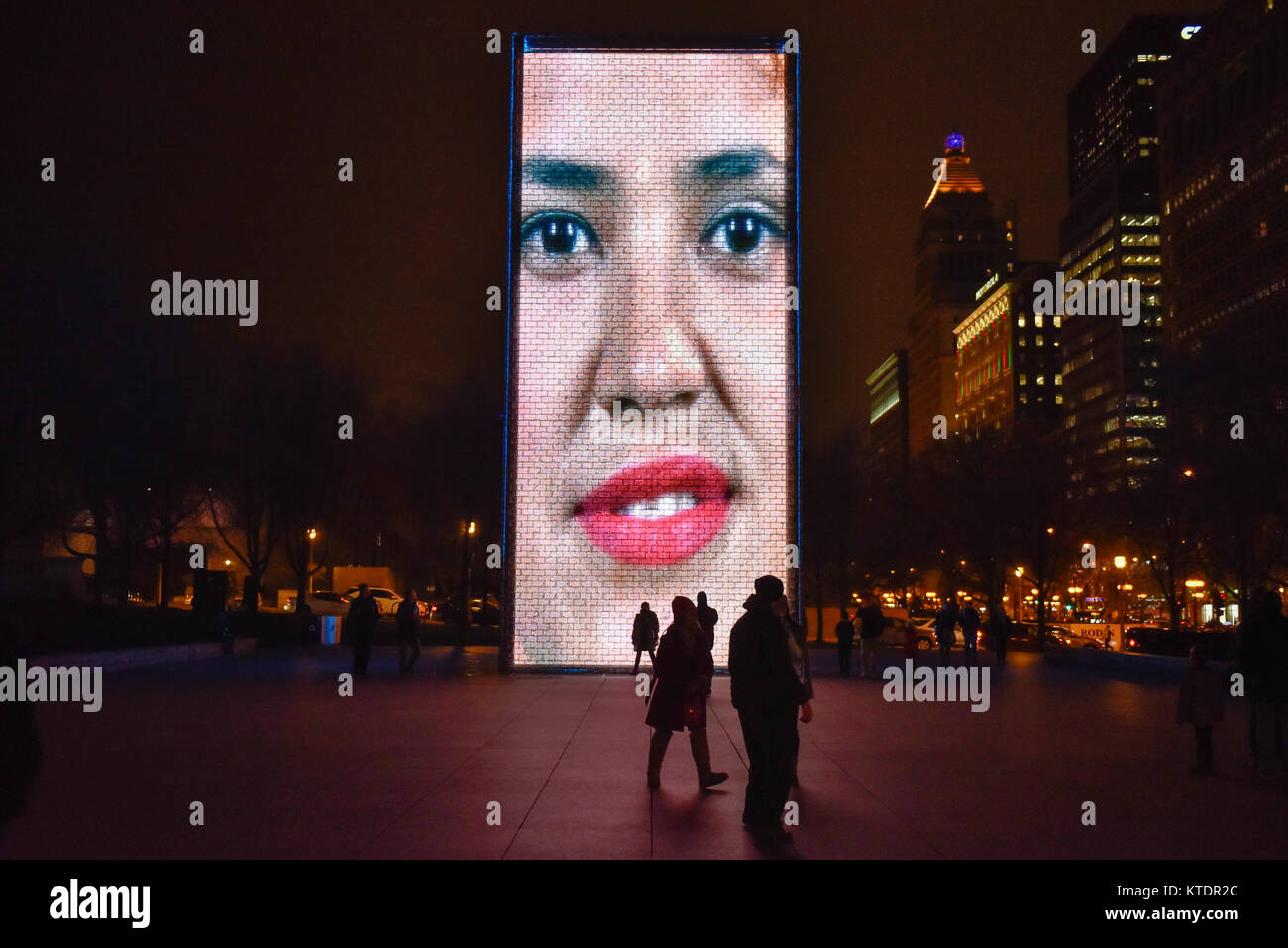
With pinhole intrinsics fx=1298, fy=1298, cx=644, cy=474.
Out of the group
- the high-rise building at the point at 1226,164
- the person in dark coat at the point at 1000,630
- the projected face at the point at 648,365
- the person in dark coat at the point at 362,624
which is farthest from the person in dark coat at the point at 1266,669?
the high-rise building at the point at 1226,164

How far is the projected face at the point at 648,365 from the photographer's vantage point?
26000mm

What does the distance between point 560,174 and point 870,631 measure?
37.4 ft

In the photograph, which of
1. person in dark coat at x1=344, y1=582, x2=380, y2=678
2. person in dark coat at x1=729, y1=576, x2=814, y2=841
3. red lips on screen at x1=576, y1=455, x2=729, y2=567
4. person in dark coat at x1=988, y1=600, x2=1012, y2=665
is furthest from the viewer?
person in dark coat at x1=988, y1=600, x2=1012, y2=665

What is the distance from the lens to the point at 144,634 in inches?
1320

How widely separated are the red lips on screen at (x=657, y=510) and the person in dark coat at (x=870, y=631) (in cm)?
357

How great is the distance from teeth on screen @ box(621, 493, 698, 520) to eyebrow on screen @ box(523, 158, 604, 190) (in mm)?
6521

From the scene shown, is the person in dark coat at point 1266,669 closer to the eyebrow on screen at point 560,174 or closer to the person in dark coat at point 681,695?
the person in dark coat at point 681,695

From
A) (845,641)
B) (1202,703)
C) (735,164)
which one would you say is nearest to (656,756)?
(1202,703)

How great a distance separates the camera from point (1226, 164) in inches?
3656

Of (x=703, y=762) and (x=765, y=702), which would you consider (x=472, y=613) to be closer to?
(x=703, y=762)

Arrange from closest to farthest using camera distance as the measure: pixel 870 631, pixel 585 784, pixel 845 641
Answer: pixel 585 784
pixel 870 631
pixel 845 641

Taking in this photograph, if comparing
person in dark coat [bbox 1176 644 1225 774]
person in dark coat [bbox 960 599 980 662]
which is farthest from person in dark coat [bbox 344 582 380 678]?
person in dark coat [bbox 1176 644 1225 774]

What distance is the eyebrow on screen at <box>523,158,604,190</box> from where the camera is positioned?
87.4 feet

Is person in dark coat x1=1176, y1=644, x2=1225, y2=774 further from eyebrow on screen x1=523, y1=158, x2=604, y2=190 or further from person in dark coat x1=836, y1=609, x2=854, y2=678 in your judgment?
eyebrow on screen x1=523, y1=158, x2=604, y2=190
